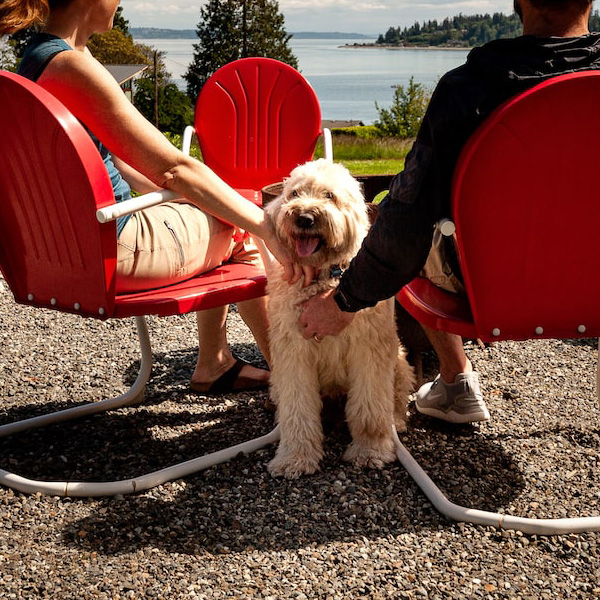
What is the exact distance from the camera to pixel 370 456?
3.09 metres

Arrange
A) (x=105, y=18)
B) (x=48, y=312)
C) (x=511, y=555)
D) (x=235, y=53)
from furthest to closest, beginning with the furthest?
1. (x=235, y=53)
2. (x=48, y=312)
3. (x=105, y=18)
4. (x=511, y=555)

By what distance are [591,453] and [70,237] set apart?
7.17 feet

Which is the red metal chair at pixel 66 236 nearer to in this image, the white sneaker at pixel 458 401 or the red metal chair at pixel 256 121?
the white sneaker at pixel 458 401

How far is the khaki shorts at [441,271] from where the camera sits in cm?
279

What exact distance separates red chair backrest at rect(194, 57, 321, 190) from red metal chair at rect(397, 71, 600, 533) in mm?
2286

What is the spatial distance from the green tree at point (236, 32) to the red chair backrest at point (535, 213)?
20133mm

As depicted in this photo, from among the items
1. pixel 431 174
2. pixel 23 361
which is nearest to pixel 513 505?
pixel 431 174

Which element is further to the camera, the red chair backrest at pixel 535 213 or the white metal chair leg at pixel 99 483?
the white metal chair leg at pixel 99 483

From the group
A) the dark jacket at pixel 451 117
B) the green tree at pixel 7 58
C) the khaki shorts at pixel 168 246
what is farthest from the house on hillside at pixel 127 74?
the dark jacket at pixel 451 117

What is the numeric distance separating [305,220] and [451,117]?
704mm

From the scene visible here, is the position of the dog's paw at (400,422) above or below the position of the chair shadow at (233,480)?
above

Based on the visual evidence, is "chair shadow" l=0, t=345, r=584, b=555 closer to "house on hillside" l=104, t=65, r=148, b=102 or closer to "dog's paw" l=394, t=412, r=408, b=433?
"dog's paw" l=394, t=412, r=408, b=433

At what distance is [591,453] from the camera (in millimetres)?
3189

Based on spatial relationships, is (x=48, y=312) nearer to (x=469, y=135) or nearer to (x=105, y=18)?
(x=105, y=18)
